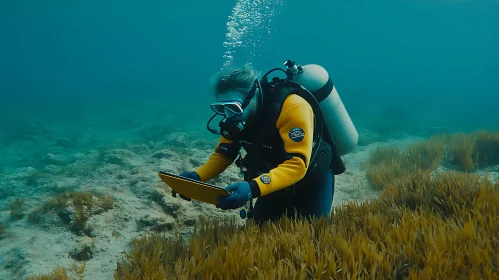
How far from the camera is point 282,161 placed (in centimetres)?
332

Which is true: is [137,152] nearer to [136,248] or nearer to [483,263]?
[136,248]

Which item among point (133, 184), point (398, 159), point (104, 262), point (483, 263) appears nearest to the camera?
point (483, 263)

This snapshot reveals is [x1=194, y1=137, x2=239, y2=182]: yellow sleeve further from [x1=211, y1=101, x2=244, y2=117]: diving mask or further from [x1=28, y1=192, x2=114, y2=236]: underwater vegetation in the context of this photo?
[x1=28, y1=192, x2=114, y2=236]: underwater vegetation

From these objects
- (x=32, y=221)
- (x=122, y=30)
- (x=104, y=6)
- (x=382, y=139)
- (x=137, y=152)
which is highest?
(x=122, y=30)

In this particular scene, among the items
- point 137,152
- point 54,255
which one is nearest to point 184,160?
point 137,152

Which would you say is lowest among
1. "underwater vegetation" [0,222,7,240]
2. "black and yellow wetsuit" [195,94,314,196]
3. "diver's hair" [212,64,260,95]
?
"underwater vegetation" [0,222,7,240]

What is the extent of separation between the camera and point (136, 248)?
259 cm

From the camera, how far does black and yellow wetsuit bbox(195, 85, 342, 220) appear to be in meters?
2.71

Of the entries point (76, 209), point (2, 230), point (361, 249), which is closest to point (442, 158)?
point (361, 249)

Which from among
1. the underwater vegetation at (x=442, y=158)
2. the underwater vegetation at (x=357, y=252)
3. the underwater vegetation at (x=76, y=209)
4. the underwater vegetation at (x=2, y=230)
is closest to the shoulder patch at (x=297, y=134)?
the underwater vegetation at (x=357, y=252)

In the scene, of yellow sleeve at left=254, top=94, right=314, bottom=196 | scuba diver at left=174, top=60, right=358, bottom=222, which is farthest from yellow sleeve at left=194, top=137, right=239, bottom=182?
yellow sleeve at left=254, top=94, right=314, bottom=196

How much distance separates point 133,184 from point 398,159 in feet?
23.7

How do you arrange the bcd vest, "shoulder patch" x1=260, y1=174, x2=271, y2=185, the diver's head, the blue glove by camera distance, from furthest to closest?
the bcd vest, the diver's head, "shoulder patch" x1=260, y1=174, x2=271, y2=185, the blue glove

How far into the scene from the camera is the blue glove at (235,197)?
2.50 meters
